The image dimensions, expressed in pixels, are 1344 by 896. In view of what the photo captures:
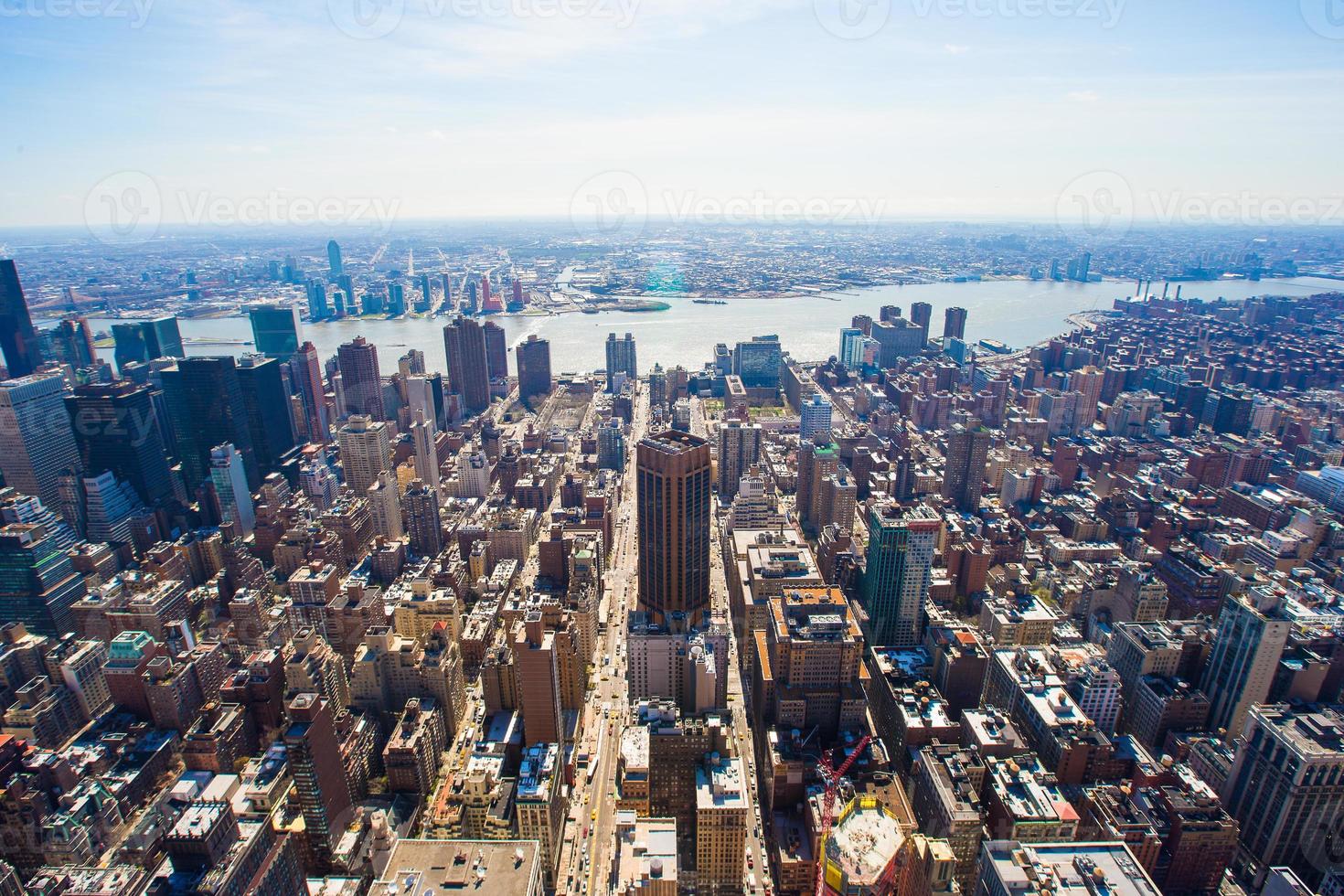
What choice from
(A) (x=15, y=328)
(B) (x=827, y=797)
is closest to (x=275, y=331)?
(A) (x=15, y=328)

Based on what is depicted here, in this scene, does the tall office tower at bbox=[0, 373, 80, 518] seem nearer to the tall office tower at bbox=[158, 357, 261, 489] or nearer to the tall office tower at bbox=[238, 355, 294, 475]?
the tall office tower at bbox=[158, 357, 261, 489]

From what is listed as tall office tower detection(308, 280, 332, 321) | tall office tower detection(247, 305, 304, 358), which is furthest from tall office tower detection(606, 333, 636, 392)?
tall office tower detection(308, 280, 332, 321)

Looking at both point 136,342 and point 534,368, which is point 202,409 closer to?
point 136,342

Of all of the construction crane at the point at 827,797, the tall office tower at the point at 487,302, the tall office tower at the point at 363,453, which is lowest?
the construction crane at the point at 827,797

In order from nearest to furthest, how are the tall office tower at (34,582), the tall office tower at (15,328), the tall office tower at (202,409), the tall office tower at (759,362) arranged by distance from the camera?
1. the tall office tower at (34,582)
2. the tall office tower at (202,409)
3. the tall office tower at (15,328)
4. the tall office tower at (759,362)

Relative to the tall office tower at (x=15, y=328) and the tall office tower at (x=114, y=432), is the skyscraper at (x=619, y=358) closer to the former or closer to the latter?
the tall office tower at (x=114, y=432)

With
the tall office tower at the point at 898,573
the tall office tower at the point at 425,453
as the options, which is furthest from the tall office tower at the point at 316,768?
Result: the tall office tower at the point at 425,453

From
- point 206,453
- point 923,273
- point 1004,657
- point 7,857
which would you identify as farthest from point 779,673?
point 923,273
